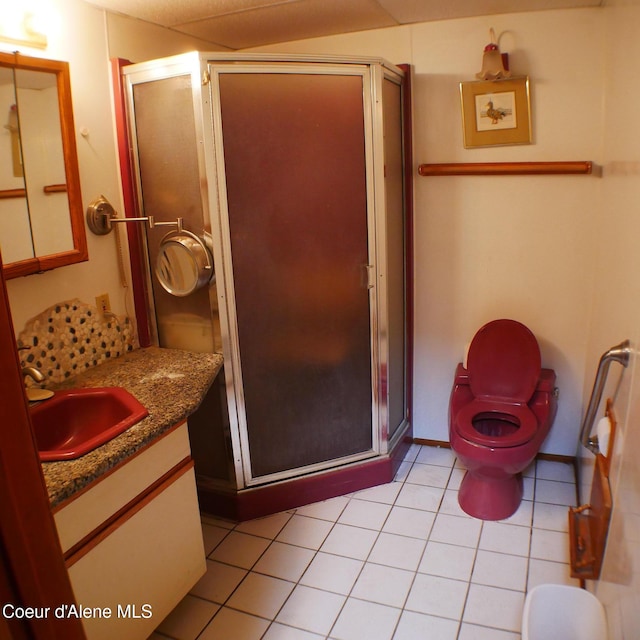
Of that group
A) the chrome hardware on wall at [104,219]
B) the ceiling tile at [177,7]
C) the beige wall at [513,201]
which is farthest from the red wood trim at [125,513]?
the ceiling tile at [177,7]

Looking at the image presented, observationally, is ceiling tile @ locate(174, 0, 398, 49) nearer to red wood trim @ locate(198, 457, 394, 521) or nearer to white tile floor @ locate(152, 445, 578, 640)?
red wood trim @ locate(198, 457, 394, 521)

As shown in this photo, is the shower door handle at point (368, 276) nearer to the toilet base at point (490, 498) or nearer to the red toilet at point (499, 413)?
the red toilet at point (499, 413)

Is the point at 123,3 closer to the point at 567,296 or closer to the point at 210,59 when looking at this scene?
the point at 210,59

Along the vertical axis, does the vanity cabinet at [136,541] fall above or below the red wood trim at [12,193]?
below

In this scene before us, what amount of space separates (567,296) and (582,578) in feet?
4.12

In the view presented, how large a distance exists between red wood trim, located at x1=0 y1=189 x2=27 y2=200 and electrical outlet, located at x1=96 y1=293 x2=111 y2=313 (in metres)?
0.52

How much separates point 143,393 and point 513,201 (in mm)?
1826


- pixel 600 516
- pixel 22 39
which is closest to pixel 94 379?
pixel 22 39


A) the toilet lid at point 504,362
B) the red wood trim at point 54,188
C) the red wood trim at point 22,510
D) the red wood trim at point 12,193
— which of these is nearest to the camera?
the red wood trim at point 22,510

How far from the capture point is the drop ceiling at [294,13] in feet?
7.06

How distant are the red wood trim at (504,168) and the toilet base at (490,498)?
136cm

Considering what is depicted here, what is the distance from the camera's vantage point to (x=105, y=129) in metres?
2.17

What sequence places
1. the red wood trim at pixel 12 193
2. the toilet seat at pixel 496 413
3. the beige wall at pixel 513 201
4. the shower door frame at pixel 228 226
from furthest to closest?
the beige wall at pixel 513 201 → the toilet seat at pixel 496 413 → the shower door frame at pixel 228 226 → the red wood trim at pixel 12 193

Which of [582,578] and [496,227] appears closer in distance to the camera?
[582,578]
